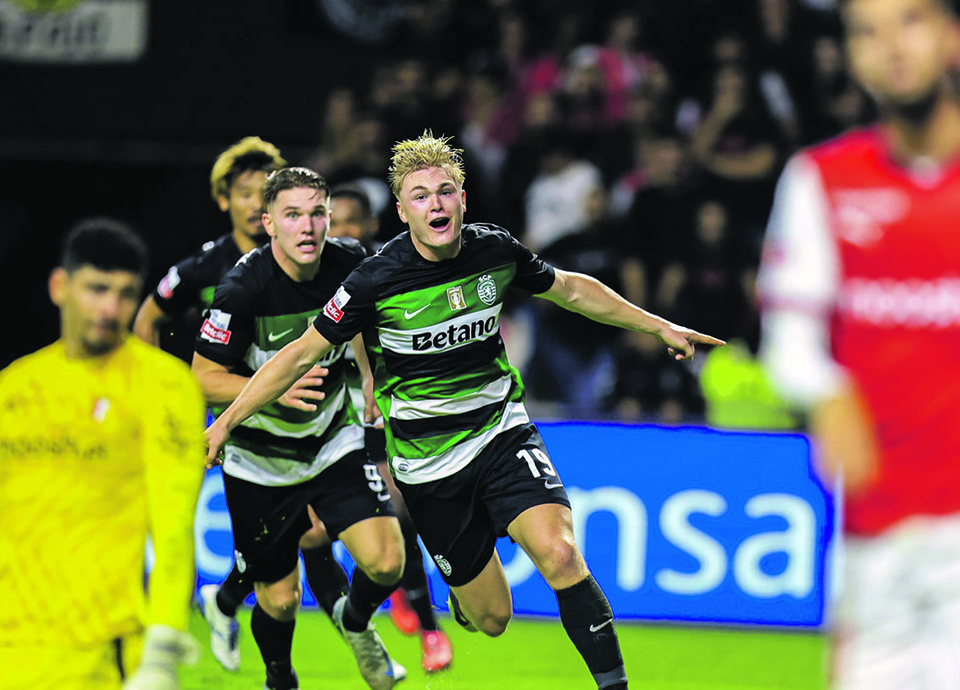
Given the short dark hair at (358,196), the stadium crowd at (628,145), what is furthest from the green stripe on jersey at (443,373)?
the stadium crowd at (628,145)

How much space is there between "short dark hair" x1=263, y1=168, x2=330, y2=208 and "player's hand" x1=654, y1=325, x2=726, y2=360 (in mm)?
1710

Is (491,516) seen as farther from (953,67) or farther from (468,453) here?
(953,67)

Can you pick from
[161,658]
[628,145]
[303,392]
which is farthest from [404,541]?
[628,145]

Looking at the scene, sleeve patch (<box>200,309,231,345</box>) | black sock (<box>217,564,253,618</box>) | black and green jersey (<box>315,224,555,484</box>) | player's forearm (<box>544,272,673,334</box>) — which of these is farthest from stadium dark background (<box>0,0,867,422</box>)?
black and green jersey (<box>315,224,555,484</box>)

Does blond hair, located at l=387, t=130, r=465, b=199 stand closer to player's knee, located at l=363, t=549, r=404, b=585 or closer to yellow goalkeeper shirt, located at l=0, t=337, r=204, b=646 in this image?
player's knee, located at l=363, t=549, r=404, b=585

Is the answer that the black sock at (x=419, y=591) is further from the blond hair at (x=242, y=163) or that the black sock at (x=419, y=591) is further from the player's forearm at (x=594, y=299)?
the blond hair at (x=242, y=163)

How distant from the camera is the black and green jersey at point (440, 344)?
538 centimetres

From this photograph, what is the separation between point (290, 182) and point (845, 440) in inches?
139

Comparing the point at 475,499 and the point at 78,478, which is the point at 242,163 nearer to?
the point at 475,499

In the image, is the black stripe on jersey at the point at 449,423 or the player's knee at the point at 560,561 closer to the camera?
the player's knee at the point at 560,561

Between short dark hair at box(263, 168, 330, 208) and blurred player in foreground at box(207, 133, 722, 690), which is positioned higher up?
short dark hair at box(263, 168, 330, 208)

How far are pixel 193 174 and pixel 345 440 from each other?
23.4 feet

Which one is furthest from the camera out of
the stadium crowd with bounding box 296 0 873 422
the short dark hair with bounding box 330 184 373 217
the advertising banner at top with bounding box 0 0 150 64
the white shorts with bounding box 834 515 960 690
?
the advertising banner at top with bounding box 0 0 150 64

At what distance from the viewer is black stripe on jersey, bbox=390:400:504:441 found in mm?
5504
